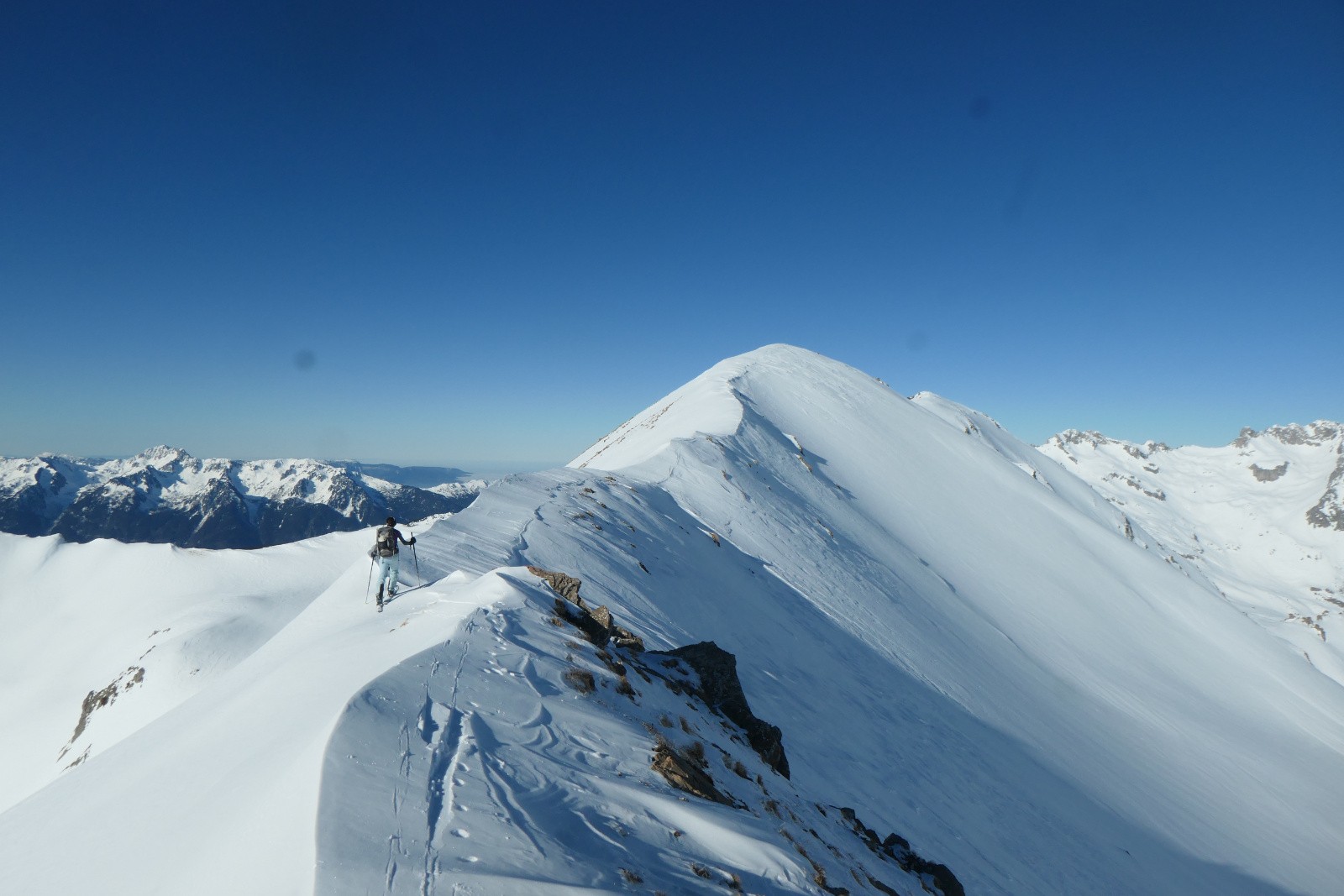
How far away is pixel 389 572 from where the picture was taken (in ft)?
34.6

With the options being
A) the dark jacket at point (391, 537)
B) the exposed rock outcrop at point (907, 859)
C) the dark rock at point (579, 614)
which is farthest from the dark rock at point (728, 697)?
the dark jacket at point (391, 537)

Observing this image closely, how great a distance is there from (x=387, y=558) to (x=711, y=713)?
6.23 m

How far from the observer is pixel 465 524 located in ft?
49.8

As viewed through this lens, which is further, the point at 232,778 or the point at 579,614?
the point at 579,614

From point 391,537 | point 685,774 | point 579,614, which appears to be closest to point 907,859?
point 685,774

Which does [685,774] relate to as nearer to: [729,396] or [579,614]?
[579,614]

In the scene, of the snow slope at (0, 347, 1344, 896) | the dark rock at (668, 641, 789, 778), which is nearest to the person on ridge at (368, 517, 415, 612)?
the snow slope at (0, 347, 1344, 896)

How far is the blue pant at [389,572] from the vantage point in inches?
412

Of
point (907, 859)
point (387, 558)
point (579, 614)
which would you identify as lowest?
point (907, 859)

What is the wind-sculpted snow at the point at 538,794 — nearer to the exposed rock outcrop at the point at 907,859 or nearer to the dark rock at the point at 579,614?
the dark rock at the point at 579,614

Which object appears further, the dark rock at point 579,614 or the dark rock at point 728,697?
the dark rock at point 728,697

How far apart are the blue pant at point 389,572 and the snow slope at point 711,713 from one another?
2.15 ft

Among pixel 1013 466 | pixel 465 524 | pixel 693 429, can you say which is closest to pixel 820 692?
pixel 465 524

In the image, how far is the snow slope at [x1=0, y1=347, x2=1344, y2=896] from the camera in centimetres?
485
